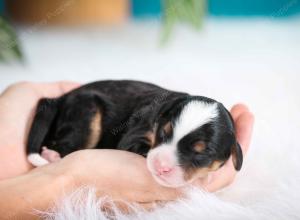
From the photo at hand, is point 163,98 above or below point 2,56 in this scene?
above

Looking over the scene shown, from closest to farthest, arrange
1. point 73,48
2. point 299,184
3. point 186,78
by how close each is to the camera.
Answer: point 299,184 → point 186,78 → point 73,48

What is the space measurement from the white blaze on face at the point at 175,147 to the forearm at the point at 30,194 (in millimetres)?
280

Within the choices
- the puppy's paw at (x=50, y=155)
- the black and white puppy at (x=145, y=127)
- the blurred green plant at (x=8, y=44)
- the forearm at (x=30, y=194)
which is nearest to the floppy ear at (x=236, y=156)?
the black and white puppy at (x=145, y=127)

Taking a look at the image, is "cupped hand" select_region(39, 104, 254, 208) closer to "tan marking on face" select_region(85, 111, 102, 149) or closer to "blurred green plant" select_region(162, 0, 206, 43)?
"tan marking on face" select_region(85, 111, 102, 149)

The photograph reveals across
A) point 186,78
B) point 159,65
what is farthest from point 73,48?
point 186,78

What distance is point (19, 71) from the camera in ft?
9.53

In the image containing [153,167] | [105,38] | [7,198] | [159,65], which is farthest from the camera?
[105,38]

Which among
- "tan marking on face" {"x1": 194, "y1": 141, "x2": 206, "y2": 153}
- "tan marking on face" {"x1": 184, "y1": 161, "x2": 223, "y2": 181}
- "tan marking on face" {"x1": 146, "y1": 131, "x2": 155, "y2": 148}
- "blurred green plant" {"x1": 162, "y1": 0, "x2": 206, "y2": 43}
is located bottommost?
"tan marking on face" {"x1": 184, "y1": 161, "x2": 223, "y2": 181}

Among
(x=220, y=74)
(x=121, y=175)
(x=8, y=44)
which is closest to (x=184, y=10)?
(x=220, y=74)

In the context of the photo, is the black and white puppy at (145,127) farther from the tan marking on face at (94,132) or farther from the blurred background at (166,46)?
the blurred background at (166,46)

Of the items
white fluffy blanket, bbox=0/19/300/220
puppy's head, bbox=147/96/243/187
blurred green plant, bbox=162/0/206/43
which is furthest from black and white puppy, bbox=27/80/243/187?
blurred green plant, bbox=162/0/206/43

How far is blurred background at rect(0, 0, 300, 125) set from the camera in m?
2.39

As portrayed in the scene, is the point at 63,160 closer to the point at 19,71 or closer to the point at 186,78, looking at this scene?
the point at 186,78

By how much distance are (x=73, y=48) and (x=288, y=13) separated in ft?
5.28
